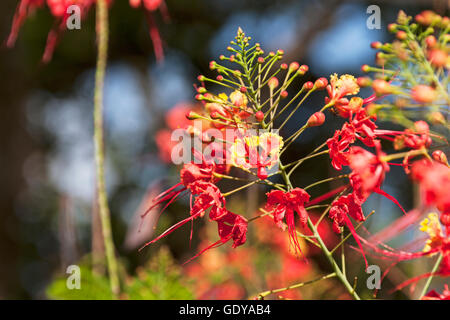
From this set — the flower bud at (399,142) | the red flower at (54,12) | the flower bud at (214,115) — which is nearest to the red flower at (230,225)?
the flower bud at (214,115)

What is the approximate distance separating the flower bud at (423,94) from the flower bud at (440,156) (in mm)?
94

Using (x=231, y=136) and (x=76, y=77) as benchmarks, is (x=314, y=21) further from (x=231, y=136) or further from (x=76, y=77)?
(x=76, y=77)

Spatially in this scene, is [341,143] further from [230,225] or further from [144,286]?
[144,286]

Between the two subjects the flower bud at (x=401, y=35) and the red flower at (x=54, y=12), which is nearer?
the flower bud at (x=401, y=35)

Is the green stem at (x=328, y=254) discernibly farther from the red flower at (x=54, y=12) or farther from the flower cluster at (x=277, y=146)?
the red flower at (x=54, y=12)

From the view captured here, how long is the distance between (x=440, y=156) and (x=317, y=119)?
16 cm

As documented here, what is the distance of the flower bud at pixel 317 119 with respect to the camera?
25.3 inches

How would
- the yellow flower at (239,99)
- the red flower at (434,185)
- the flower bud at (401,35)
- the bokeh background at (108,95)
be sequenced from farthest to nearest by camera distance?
the bokeh background at (108,95) < the yellow flower at (239,99) < the flower bud at (401,35) < the red flower at (434,185)

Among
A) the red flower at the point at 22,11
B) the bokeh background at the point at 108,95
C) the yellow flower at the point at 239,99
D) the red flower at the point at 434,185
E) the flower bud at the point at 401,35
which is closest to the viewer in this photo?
the red flower at the point at 434,185

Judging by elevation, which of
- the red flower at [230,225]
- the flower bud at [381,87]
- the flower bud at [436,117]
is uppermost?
the flower bud at [381,87]

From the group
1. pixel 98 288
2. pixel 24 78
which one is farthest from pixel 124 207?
pixel 98 288

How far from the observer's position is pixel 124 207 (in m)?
3.62

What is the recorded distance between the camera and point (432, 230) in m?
0.62
